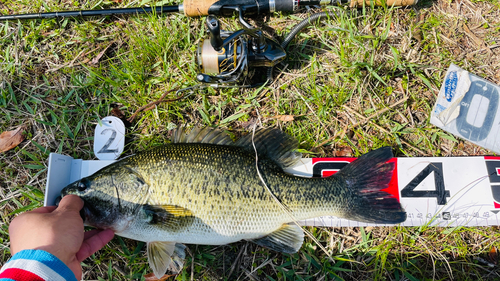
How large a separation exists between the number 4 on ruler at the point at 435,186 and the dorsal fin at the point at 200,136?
1.76 metres

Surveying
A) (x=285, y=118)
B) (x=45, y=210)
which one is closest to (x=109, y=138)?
(x=45, y=210)

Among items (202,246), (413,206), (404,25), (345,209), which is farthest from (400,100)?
(202,246)

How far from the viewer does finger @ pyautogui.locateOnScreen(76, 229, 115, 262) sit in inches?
98.0

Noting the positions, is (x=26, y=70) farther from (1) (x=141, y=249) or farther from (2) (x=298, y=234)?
(2) (x=298, y=234)

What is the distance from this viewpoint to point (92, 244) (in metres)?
2.52

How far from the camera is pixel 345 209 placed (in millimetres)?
2521

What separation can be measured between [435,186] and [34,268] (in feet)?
10.7

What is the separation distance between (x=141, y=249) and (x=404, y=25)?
3.56 metres

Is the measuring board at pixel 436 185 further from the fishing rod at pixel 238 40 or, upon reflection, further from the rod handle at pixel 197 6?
the rod handle at pixel 197 6

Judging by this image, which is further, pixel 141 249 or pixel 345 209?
pixel 141 249

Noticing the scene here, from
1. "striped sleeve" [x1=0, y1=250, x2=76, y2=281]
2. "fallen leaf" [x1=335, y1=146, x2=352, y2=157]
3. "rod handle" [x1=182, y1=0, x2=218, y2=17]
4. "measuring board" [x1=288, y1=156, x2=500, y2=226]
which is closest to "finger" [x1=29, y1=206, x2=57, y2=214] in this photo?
"striped sleeve" [x1=0, y1=250, x2=76, y2=281]

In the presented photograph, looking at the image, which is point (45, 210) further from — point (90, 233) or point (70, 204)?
point (90, 233)

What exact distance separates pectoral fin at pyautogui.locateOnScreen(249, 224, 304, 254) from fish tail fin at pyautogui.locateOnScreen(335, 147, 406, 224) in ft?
1.46

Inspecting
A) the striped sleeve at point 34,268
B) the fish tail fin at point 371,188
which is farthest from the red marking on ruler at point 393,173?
the striped sleeve at point 34,268
